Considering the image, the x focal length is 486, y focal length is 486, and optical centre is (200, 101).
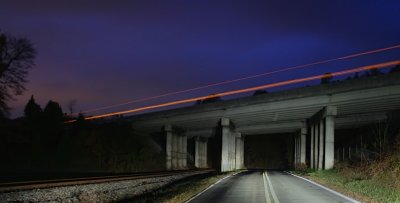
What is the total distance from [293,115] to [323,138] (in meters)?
9.69

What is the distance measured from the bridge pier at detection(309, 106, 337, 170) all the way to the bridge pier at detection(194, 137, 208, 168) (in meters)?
35.5

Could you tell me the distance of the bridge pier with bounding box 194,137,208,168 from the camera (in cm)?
9438

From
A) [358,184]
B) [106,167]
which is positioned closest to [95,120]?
[106,167]

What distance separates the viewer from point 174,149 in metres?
80.9

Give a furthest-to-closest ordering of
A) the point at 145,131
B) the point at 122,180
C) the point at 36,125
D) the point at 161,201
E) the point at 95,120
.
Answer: the point at 145,131 → the point at 95,120 → the point at 36,125 → the point at 122,180 → the point at 161,201

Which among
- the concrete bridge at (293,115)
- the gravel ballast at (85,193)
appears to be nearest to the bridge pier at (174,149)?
the concrete bridge at (293,115)

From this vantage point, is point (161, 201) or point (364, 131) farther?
point (364, 131)

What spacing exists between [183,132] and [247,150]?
52.6m

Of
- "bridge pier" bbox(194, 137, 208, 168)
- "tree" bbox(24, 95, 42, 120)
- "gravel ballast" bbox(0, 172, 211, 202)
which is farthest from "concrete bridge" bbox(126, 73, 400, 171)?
"gravel ballast" bbox(0, 172, 211, 202)

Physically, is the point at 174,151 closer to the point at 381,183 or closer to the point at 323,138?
the point at 323,138

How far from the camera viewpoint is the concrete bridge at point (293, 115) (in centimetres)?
4659

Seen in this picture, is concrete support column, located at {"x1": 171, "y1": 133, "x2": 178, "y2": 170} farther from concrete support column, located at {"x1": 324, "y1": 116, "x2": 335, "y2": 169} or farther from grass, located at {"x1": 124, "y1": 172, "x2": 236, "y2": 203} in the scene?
grass, located at {"x1": 124, "y1": 172, "x2": 236, "y2": 203}

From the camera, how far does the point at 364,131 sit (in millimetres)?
75750

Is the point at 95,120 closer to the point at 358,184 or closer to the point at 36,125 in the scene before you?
the point at 36,125
